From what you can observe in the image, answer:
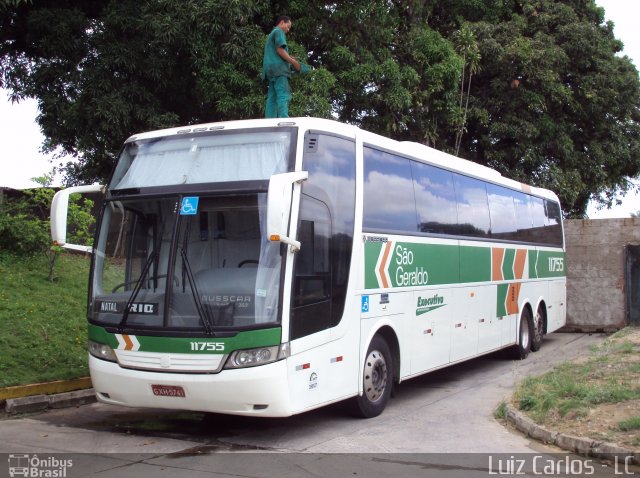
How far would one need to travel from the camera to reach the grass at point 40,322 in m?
10.1

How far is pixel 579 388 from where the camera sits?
8.96 metres

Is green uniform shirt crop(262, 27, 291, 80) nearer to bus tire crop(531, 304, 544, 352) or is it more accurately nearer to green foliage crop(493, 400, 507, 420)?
green foliage crop(493, 400, 507, 420)

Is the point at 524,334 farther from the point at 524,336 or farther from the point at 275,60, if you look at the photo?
the point at 275,60

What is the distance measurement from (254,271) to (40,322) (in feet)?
19.4

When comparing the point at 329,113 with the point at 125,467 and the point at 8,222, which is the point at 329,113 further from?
the point at 125,467

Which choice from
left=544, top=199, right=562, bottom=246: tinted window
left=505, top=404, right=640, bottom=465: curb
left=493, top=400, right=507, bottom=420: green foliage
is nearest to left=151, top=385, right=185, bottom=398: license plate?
left=505, top=404, right=640, bottom=465: curb

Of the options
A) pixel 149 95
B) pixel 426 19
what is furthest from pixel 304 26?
pixel 426 19

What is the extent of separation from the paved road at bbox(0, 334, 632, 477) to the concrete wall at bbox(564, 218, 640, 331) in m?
9.81

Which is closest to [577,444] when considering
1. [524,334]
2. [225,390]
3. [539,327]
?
[225,390]

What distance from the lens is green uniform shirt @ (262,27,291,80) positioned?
1080 centimetres

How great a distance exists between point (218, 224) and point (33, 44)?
1077 centimetres

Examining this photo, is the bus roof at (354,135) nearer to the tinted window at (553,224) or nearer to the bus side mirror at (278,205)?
the bus side mirror at (278,205)

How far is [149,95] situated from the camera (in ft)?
48.5

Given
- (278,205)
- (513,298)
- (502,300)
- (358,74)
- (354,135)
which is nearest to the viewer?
(278,205)
